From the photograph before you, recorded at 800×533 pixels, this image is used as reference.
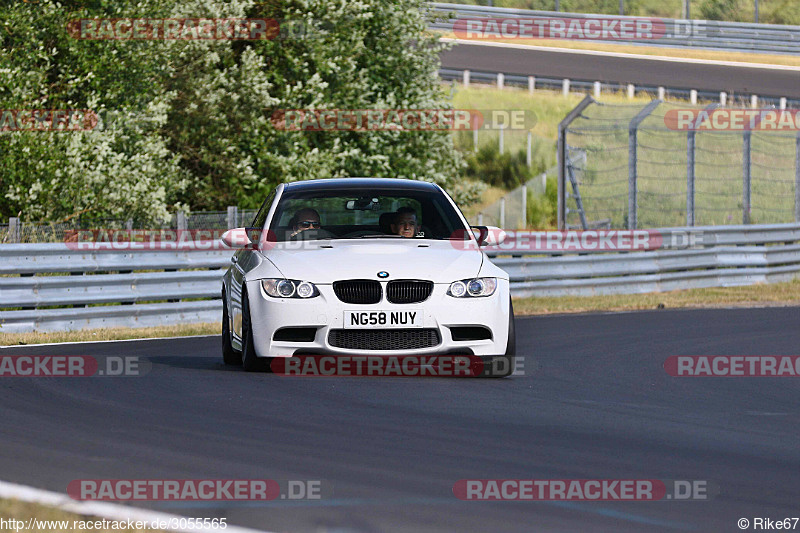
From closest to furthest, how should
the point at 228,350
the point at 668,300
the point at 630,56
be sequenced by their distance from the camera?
1. the point at 228,350
2. the point at 668,300
3. the point at 630,56

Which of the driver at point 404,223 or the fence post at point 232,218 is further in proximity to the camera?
the fence post at point 232,218

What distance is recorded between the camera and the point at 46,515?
5.40m


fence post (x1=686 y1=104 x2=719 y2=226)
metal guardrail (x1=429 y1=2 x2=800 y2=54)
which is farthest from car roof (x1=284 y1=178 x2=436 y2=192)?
metal guardrail (x1=429 y1=2 x2=800 y2=54)

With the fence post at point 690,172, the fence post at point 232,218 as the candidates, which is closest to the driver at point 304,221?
the fence post at point 232,218

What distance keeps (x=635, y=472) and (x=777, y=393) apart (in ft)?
13.4

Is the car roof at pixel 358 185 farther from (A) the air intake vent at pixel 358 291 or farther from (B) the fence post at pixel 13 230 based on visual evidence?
(B) the fence post at pixel 13 230

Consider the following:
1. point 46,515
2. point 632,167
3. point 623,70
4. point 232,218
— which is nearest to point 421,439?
point 46,515

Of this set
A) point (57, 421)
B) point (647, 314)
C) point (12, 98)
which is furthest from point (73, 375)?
point (12, 98)

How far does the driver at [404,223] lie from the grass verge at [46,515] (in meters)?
5.87

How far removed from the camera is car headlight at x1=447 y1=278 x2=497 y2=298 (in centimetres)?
1018

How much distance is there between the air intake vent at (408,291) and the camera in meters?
10.1

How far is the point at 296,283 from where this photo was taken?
401 inches

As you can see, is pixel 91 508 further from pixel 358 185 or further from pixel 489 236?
pixel 358 185

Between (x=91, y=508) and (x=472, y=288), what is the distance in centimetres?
503
